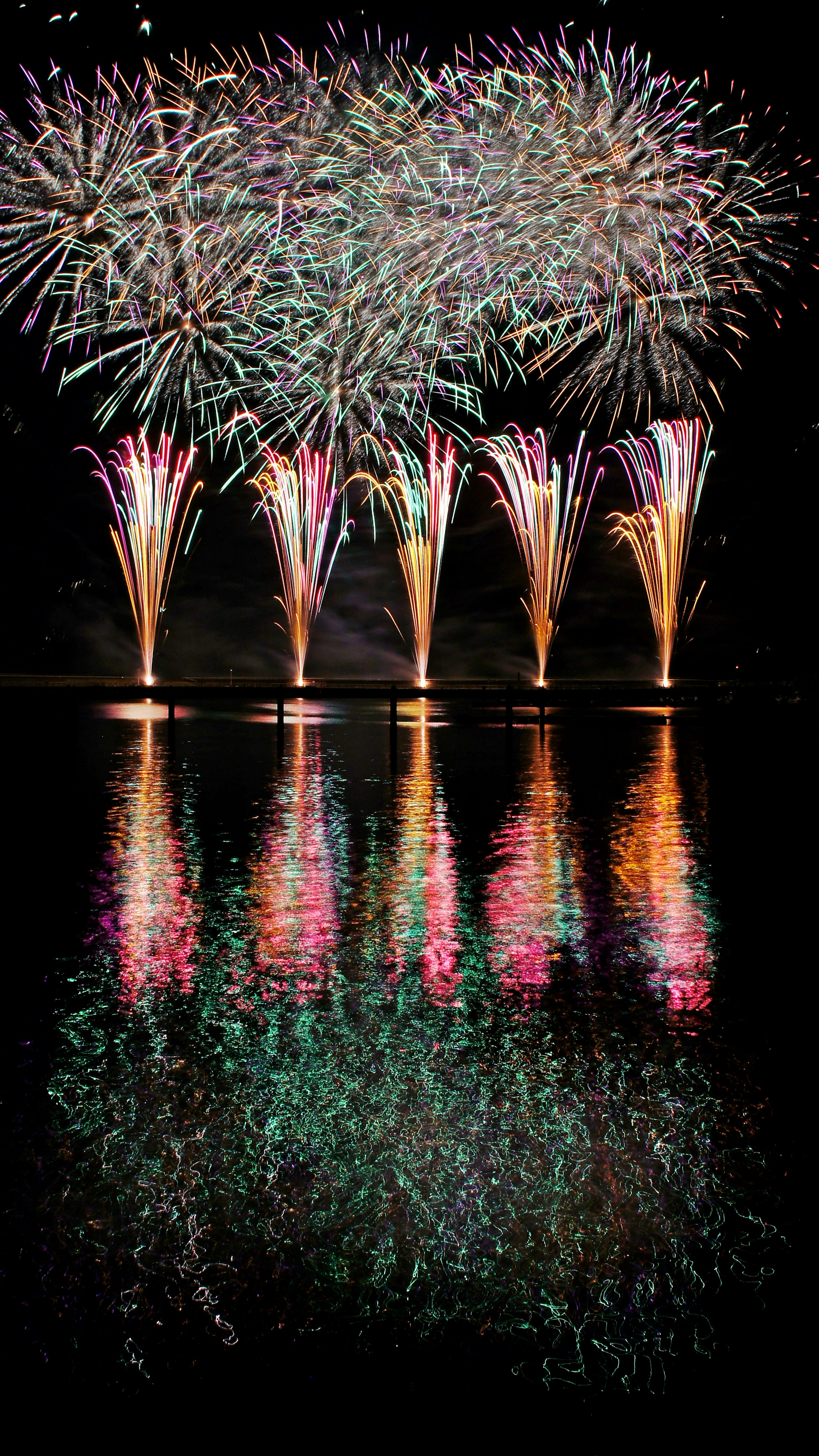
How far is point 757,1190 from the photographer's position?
12.8 feet

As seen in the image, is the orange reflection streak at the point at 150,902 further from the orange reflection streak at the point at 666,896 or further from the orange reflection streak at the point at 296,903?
the orange reflection streak at the point at 666,896

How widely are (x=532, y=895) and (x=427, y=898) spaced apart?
888mm

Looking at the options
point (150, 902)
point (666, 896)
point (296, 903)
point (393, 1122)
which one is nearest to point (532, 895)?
point (666, 896)

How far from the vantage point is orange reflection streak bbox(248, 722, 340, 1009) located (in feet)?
22.3

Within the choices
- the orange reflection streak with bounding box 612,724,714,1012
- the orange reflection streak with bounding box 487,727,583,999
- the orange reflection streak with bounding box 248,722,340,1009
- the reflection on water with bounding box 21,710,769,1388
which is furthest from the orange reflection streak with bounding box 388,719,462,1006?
the orange reflection streak with bounding box 612,724,714,1012

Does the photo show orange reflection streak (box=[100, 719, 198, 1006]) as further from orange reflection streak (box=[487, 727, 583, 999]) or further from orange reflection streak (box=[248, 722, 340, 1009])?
orange reflection streak (box=[487, 727, 583, 999])

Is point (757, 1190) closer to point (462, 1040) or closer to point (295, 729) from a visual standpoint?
point (462, 1040)

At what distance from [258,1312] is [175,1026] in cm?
274

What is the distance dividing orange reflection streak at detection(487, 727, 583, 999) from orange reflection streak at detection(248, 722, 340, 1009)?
3.84 feet

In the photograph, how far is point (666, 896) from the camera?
9.20 meters

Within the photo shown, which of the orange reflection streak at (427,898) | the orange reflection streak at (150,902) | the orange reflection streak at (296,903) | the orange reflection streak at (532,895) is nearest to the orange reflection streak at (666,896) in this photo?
the orange reflection streak at (532,895)

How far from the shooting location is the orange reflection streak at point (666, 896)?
268 inches

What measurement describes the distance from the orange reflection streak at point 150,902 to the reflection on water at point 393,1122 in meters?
0.04

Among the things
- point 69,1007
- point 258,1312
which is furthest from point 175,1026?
point 258,1312
